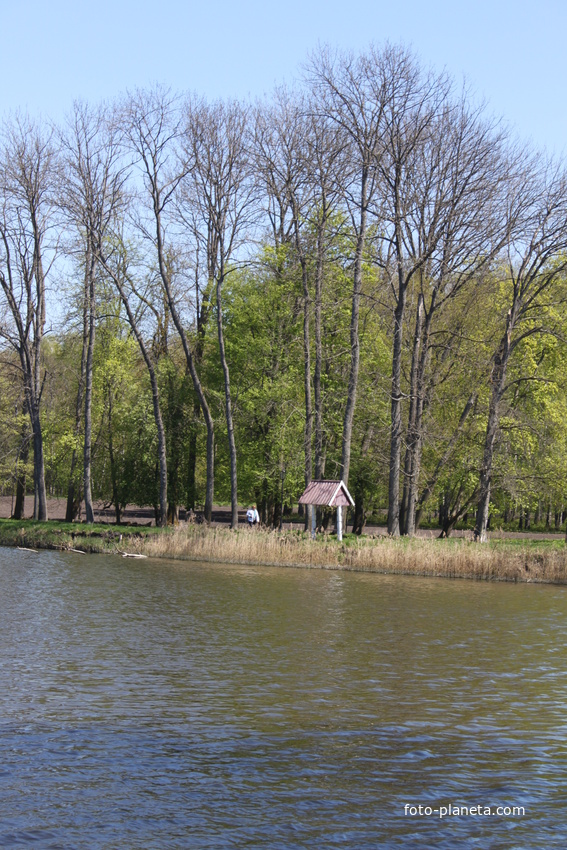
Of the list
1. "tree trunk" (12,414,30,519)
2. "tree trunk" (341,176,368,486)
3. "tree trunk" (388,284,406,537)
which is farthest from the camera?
"tree trunk" (12,414,30,519)

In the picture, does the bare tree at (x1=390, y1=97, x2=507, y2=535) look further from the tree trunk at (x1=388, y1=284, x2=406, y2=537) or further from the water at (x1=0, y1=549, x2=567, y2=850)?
the water at (x1=0, y1=549, x2=567, y2=850)

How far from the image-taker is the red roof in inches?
1233

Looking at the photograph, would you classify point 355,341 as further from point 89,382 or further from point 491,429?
point 89,382

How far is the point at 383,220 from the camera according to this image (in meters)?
34.5

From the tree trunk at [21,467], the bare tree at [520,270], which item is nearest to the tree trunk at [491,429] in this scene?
the bare tree at [520,270]

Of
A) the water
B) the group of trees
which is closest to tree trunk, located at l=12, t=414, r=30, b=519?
the group of trees

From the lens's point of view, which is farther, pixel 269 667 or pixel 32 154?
pixel 32 154

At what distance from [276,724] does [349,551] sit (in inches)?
727

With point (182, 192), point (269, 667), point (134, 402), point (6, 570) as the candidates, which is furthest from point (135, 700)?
point (134, 402)

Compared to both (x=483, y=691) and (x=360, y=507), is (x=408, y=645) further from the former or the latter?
(x=360, y=507)

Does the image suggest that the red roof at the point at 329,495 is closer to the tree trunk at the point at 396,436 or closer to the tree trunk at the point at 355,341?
the tree trunk at the point at 355,341

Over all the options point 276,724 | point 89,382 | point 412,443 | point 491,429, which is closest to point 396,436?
point 412,443

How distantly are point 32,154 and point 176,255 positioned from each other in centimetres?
799

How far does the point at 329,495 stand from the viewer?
31453 millimetres
